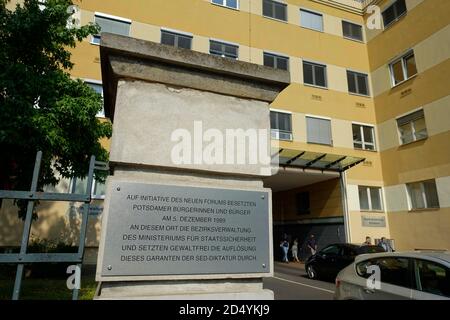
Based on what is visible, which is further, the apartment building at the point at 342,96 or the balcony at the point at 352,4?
the balcony at the point at 352,4

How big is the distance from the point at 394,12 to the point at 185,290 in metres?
25.1

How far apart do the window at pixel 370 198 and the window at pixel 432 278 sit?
16.7 metres

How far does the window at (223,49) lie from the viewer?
1992cm

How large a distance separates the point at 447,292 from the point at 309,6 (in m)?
23.3

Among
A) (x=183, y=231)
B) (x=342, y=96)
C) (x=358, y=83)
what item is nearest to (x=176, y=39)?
(x=342, y=96)

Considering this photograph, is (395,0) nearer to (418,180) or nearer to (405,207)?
(418,180)

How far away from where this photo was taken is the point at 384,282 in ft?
17.0

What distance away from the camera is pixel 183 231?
8.37 feet

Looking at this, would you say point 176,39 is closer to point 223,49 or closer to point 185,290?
point 223,49

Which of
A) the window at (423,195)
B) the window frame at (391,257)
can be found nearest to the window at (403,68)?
the window at (423,195)

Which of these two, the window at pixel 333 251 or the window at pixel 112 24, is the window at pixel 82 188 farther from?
the window at pixel 333 251

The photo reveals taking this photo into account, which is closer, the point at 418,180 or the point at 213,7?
the point at 418,180

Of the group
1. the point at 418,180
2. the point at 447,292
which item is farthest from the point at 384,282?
the point at 418,180

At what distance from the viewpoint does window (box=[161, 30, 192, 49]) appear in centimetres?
1887
